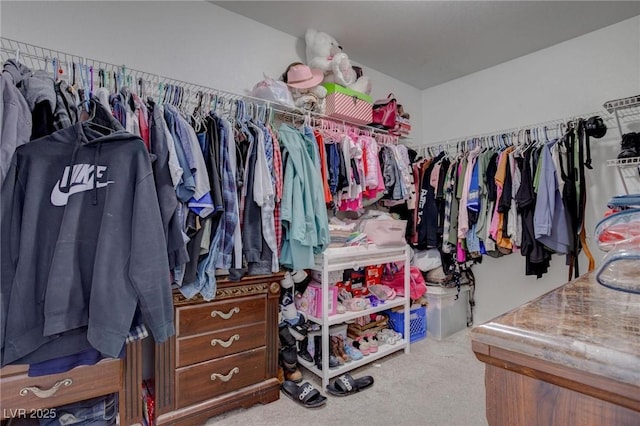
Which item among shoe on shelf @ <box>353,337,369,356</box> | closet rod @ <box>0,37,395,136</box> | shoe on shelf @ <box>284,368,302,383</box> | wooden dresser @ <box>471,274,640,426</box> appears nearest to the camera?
wooden dresser @ <box>471,274,640,426</box>

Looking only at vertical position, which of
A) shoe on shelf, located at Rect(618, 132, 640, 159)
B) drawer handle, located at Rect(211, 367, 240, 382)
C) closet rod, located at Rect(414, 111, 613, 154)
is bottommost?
drawer handle, located at Rect(211, 367, 240, 382)

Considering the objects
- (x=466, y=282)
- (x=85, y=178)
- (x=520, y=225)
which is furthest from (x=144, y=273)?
(x=466, y=282)

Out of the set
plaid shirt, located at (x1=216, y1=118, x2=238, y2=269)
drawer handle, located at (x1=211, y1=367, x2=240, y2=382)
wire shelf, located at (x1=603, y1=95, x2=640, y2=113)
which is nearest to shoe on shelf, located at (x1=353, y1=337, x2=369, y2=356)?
drawer handle, located at (x1=211, y1=367, x2=240, y2=382)

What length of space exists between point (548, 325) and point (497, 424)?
6.7 inches

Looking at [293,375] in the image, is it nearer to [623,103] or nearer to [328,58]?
[328,58]

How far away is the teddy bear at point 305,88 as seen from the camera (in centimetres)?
224

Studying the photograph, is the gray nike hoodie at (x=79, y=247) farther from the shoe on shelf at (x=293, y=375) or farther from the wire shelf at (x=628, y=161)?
A: the wire shelf at (x=628, y=161)

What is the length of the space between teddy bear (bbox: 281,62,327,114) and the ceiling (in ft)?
1.35

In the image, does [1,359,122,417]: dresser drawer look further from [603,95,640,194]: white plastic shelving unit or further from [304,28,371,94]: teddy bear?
[603,95,640,194]: white plastic shelving unit

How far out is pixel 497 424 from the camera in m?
0.48

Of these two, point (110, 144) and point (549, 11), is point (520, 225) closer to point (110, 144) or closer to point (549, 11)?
point (549, 11)

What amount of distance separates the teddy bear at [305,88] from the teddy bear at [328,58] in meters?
0.11

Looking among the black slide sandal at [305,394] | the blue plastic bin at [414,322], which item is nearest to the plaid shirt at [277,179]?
the black slide sandal at [305,394]

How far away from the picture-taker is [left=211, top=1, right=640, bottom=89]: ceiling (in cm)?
218
